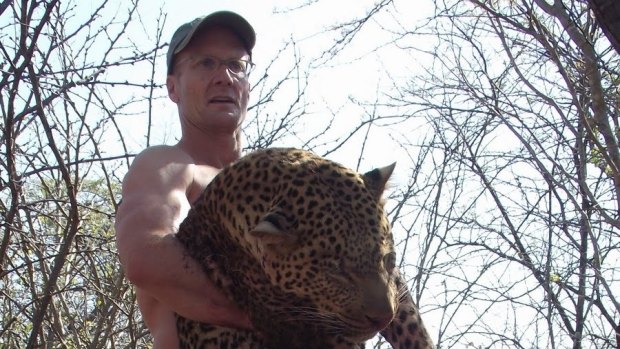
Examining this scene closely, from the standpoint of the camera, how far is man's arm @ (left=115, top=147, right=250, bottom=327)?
367 centimetres

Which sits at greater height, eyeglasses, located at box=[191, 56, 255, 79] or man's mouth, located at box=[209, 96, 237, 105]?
eyeglasses, located at box=[191, 56, 255, 79]

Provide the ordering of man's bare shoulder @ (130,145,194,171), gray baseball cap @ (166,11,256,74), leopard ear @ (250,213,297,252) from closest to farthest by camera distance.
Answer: leopard ear @ (250,213,297,252)
man's bare shoulder @ (130,145,194,171)
gray baseball cap @ (166,11,256,74)

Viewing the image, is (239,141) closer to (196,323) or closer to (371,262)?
(196,323)

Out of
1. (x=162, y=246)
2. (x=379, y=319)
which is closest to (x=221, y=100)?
(x=162, y=246)

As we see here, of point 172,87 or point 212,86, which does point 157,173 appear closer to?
point 212,86

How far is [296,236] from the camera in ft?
11.3

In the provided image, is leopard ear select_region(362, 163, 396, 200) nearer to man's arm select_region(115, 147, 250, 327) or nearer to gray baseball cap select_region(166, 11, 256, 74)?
man's arm select_region(115, 147, 250, 327)

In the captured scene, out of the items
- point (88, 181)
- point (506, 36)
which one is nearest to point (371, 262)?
point (506, 36)

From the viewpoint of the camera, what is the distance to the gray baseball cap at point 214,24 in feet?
15.0

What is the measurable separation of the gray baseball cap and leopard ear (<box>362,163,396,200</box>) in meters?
1.24

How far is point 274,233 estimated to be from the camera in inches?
131

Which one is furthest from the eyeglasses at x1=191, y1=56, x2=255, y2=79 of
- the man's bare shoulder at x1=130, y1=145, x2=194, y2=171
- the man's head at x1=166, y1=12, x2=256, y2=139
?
the man's bare shoulder at x1=130, y1=145, x2=194, y2=171

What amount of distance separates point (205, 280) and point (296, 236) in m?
0.49

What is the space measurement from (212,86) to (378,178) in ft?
3.80
